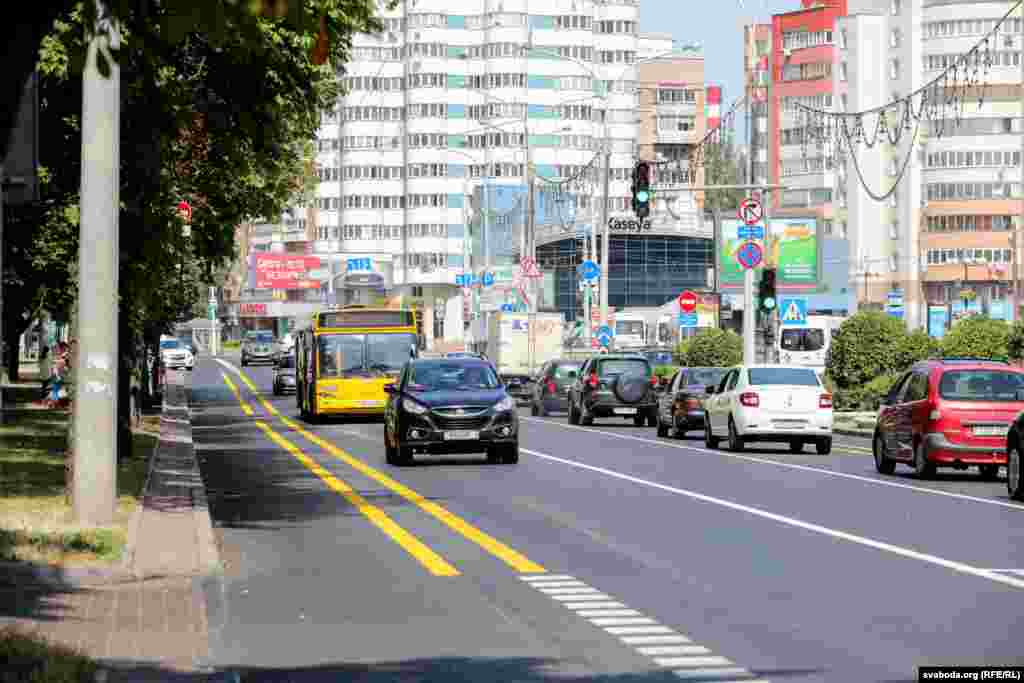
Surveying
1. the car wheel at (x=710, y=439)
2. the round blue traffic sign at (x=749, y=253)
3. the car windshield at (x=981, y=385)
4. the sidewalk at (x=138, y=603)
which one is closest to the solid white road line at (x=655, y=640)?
the sidewalk at (x=138, y=603)

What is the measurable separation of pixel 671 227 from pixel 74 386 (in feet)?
462

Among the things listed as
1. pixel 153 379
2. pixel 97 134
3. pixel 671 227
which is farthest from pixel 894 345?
pixel 671 227

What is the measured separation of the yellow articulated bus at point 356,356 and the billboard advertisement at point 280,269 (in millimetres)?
102991

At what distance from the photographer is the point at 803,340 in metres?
90.9

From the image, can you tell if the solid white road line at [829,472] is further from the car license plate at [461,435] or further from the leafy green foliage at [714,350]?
the leafy green foliage at [714,350]

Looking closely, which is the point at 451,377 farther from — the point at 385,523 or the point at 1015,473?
the point at 385,523

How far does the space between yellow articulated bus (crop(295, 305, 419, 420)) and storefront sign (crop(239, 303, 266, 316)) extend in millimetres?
139626

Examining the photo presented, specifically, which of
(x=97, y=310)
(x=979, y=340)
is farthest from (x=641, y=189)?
(x=97, y=310)

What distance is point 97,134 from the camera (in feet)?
61.9

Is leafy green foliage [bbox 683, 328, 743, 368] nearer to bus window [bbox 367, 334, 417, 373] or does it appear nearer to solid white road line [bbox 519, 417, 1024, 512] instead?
bus window [bbox 367, 334, 417, 373]

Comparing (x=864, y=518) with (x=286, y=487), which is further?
(x=286, y=487)

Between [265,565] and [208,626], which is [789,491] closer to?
[265,565]

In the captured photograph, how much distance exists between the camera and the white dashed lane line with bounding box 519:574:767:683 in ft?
34.2

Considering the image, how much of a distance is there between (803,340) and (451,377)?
58.3 meters
